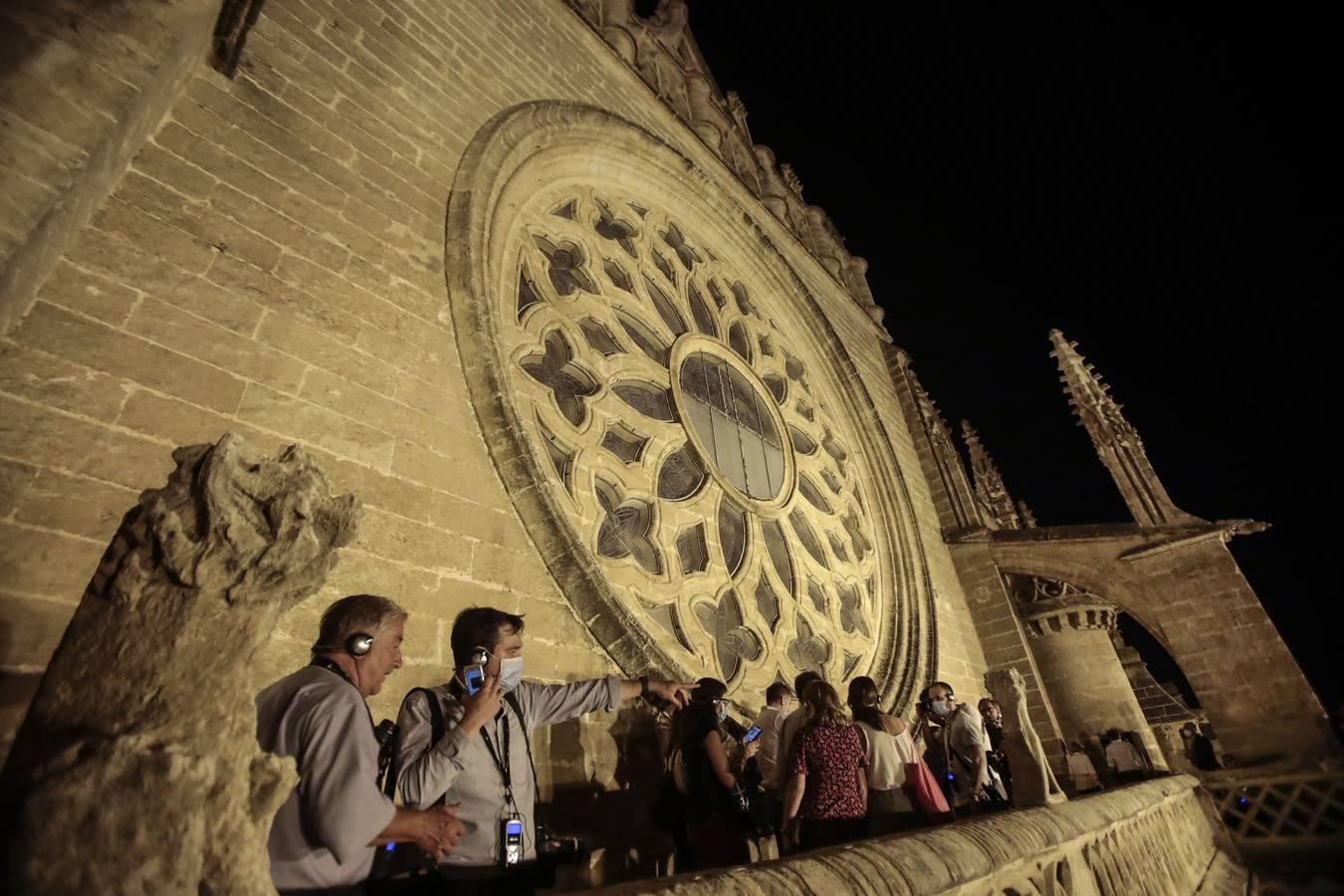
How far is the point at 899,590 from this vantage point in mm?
6617

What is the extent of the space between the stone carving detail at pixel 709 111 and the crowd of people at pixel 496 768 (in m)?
6.58

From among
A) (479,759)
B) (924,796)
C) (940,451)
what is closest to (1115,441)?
(940,451)

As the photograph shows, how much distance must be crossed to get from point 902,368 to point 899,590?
423 centimetres

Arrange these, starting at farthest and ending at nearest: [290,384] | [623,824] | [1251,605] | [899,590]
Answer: [899,590] < [1251,605] < [623,824] < [290,384]

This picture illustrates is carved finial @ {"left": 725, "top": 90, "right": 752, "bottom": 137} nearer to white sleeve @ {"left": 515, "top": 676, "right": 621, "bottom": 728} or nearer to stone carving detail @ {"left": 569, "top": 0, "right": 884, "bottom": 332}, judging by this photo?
stone carving detail @ {"left": 569, "top": 0, "right": 884, "bottom": 332}

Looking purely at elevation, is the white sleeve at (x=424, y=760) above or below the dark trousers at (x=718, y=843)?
above

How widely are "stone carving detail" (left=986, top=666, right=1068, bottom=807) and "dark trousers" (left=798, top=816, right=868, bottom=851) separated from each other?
1.01 m

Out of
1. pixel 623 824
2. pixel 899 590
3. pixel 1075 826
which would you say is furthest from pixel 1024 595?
pixel 623 824

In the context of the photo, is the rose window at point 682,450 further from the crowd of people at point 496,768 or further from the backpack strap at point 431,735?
the backpack strap at point 431,735

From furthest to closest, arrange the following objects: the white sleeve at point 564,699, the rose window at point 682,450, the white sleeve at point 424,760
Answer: the rose window at point 682,450 < the white sleeve at point 564,699 < the white sleeve at point 424,760

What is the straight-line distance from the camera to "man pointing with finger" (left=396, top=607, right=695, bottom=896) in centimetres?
143

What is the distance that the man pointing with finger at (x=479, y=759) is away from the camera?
4.68ft

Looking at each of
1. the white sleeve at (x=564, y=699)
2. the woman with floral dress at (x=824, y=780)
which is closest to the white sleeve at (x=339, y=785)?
the white sleeve at (x=564, y=699)

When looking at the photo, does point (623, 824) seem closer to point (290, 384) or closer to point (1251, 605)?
point (290, 384)
